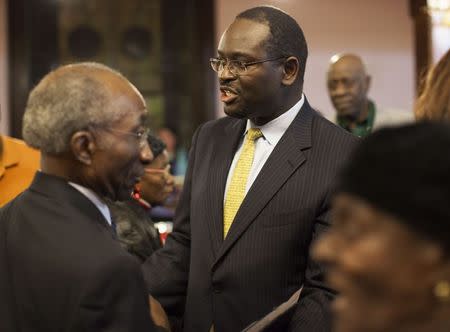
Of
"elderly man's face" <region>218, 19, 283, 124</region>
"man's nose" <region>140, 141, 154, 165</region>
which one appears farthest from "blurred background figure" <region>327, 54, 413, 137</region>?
"man's nose" <region>140, 141, 154, 165</region>

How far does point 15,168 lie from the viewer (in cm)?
308

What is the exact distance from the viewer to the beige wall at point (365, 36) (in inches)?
335

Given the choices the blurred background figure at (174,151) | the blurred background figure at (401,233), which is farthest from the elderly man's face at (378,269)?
the blurred background figure at (174,151)

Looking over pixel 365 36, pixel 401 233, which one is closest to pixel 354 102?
pixel 365 36

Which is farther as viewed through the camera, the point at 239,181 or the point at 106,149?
the point at 239,181

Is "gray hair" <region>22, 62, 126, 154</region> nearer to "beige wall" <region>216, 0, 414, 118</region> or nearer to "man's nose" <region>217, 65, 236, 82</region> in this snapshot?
"man's nose" <region>217, 65, 236, 82</region>

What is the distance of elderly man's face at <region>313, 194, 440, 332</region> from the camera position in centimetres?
101

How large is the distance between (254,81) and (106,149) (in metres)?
0.79

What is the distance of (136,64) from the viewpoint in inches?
351

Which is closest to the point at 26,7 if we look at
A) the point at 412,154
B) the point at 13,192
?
the point at 13,192

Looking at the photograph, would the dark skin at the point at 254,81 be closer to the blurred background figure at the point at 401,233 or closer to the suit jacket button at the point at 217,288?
the suit jacket button at the point at 217,288

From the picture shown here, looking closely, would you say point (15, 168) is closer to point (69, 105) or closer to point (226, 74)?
point (226, 74)

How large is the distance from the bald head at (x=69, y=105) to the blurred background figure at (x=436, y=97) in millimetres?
820

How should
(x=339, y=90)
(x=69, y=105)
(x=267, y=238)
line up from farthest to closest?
(x=339, y=90) < (x=267, y=238) < (x=69, y=105)
